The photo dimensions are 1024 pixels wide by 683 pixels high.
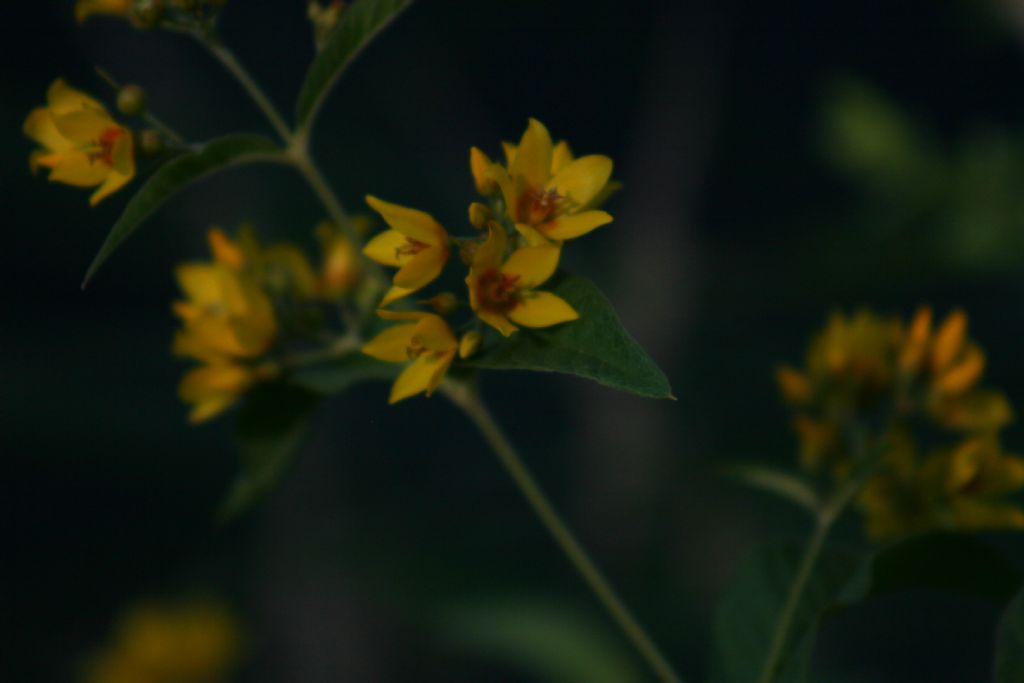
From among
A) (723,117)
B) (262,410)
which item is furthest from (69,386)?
(262,410)

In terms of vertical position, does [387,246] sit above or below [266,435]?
above

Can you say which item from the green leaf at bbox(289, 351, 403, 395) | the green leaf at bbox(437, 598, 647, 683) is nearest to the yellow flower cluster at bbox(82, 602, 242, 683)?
the green leaf at bbox(437, 598, 647, 683)

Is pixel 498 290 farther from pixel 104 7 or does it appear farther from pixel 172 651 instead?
pixel 172 651

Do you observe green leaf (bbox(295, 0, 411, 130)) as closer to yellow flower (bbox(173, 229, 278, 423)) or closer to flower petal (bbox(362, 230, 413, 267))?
flower petal (bbox(362, 230, 413, 267))

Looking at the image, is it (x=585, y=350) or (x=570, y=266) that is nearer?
(x=585, y=350)

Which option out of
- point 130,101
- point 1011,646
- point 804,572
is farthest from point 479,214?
point 1011,646

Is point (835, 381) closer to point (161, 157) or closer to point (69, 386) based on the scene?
point (161, 157)

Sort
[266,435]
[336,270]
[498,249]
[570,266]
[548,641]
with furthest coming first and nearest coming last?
[570,266] → [548,641] → [336,270] → [266,435] → [498,249]
